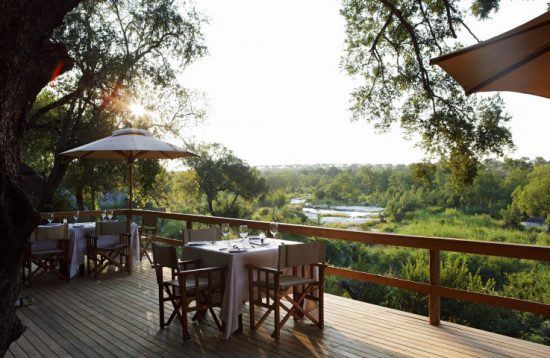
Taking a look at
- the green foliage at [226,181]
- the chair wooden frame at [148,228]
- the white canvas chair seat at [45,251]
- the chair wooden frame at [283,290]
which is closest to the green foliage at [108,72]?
the chair wooden frame at [148,228]

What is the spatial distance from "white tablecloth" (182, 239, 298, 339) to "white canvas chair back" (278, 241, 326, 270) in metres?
0.44

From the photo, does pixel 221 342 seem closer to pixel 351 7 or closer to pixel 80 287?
pixel 80 287

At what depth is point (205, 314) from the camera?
496 cm

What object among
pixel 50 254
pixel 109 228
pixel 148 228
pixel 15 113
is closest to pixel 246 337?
pixel 15 113

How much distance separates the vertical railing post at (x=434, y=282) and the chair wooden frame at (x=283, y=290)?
3.63ft

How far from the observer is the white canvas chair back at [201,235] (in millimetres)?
5422

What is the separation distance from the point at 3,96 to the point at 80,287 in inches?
183

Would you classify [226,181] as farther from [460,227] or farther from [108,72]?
[460,227]

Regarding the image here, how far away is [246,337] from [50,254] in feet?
12.7

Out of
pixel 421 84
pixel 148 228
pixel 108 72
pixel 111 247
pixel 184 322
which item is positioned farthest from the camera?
pixel 108 72

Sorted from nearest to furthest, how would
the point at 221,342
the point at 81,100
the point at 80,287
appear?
the point at 221,342
the point at 80,287
the point at 81,100

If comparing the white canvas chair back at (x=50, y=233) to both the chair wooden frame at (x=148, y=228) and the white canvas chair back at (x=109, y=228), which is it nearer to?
the white canvas chair back at (x=109, y=228)

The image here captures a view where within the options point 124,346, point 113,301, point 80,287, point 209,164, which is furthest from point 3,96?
point 209,164

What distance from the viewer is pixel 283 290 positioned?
429 cm
